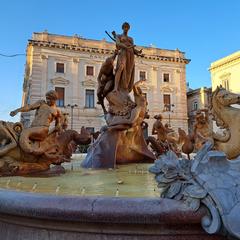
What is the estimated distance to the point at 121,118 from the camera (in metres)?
6.05

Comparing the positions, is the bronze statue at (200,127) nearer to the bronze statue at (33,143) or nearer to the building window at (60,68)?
the bronze statue at (33,143)

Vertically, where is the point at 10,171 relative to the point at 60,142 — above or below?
below

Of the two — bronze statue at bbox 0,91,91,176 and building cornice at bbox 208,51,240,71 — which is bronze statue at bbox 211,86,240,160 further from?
building cornice at bbox 208,51,240,71

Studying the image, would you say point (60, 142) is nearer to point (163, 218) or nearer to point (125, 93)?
point (125, 93)

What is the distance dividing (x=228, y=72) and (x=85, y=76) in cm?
1468

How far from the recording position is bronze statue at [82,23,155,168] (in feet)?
19.1

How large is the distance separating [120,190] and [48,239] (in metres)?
1.00

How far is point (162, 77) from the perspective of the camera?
1357 inches

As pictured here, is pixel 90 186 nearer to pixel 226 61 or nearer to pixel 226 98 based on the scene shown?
pixel 226 98

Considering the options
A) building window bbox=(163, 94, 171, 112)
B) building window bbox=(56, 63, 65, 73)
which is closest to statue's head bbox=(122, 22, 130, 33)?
building window bbox=(56, 63, 65, 73)

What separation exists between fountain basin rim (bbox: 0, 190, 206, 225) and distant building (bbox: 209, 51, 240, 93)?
31.2 m

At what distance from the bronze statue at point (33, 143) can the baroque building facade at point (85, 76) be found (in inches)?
907

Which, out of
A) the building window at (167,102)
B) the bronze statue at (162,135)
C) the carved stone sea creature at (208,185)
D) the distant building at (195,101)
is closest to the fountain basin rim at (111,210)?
the carved stone sea creature at (208,185)

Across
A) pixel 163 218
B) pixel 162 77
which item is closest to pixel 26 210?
pixel 163 218
